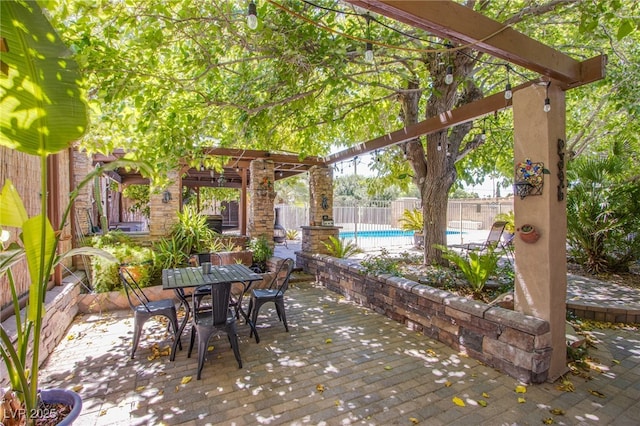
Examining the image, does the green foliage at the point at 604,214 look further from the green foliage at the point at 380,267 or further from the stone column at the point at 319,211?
the stone column at the point at 319,211

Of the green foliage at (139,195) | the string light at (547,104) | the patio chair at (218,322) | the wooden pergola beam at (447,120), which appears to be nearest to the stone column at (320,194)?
the wooden pergola beam at (447,120)

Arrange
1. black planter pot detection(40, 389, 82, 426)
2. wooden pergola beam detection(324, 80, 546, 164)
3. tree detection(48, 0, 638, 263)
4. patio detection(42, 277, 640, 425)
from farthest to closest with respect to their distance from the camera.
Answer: wooden pergola beam detection(324, 80, 546, 164) → tree detection(48, 0, 638, 263) → patio detection(42, 277, 640, 425) → black planter pot detection(40, 389, 82, 426)

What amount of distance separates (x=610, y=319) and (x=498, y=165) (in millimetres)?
4997

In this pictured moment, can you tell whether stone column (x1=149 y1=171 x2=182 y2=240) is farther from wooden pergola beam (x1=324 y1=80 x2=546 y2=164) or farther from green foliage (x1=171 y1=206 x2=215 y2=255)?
wooden pergola beam (x1=324 y1=80 x2=546 y2=164)

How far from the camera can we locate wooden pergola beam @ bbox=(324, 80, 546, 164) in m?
3.80

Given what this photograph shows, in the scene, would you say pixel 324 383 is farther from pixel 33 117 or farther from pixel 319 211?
pixel 319 211

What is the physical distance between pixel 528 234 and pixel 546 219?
214 mm

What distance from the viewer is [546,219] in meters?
3.19

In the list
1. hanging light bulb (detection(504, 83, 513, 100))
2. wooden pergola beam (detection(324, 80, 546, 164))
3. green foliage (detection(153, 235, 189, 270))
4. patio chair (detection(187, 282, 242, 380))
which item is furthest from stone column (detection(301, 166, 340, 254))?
hanging light bulb (detection(504, 83, 513, 100))

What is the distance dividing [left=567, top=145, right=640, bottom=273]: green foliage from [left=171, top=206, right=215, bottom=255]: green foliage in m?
7.78

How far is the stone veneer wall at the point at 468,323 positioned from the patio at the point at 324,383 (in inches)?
5.7

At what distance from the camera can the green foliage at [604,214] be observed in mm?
6176

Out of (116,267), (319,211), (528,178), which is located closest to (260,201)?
(319,211)

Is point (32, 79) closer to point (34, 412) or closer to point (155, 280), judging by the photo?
point (34, 412)
